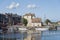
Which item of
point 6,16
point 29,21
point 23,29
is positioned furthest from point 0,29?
point 29,21

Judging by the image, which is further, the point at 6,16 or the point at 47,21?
the point at 47,21

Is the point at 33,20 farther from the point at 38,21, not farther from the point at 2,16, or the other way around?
the point at 2,16

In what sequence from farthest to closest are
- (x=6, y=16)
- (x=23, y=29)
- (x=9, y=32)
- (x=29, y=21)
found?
(x=29, y=21) → (x=6, y=16) → (x=23, y=29) → (x=9, y=32)

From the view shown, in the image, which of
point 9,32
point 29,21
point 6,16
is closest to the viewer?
point 9,32

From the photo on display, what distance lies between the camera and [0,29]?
179 feet

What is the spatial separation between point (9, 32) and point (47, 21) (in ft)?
99.8

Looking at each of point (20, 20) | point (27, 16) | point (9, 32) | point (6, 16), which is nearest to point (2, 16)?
point (6, 16)

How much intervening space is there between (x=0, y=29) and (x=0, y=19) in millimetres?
13460

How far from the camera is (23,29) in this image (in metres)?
61.7

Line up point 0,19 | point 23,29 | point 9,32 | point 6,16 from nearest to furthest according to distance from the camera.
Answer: point 9,32, point 23,29, point 0,19, point 6,16

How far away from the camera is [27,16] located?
271 feet

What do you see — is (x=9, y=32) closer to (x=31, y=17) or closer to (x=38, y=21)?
(x=38, y=21)

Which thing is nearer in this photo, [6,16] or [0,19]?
[0,19]

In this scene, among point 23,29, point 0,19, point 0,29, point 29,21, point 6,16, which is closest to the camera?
point 0,29
